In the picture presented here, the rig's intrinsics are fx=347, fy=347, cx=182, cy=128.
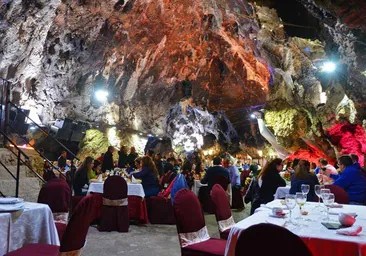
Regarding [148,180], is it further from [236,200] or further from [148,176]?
[236,200]

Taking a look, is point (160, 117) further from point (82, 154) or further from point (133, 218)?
point (133, 218)

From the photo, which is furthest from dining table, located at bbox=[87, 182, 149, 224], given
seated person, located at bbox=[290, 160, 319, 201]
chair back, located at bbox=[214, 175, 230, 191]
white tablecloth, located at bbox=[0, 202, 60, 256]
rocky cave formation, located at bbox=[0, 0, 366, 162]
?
rocky cave formation, located at bbox=[0, 0, 366, 162]

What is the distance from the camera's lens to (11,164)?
745 centimetres

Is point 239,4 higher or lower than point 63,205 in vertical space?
higher

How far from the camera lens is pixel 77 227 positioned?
278 cm

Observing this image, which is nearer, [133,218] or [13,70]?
[133,218]

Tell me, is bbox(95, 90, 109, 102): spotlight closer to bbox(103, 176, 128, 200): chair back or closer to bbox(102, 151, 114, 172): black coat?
bbox(102, 151, 114, 172): black coat

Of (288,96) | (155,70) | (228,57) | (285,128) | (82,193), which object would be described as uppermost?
(228,57)

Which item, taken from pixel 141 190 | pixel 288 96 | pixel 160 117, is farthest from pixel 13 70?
pixel 288 96

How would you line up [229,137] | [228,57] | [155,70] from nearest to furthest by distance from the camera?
[155,70] < [228,57] < [229,137]

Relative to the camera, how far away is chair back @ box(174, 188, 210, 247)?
348 cm

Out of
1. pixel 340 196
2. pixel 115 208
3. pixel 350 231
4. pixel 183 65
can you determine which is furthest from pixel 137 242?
pixel 183 65

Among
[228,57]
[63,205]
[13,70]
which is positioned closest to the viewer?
[63,205]

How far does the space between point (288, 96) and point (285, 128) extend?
1918 millimetres
